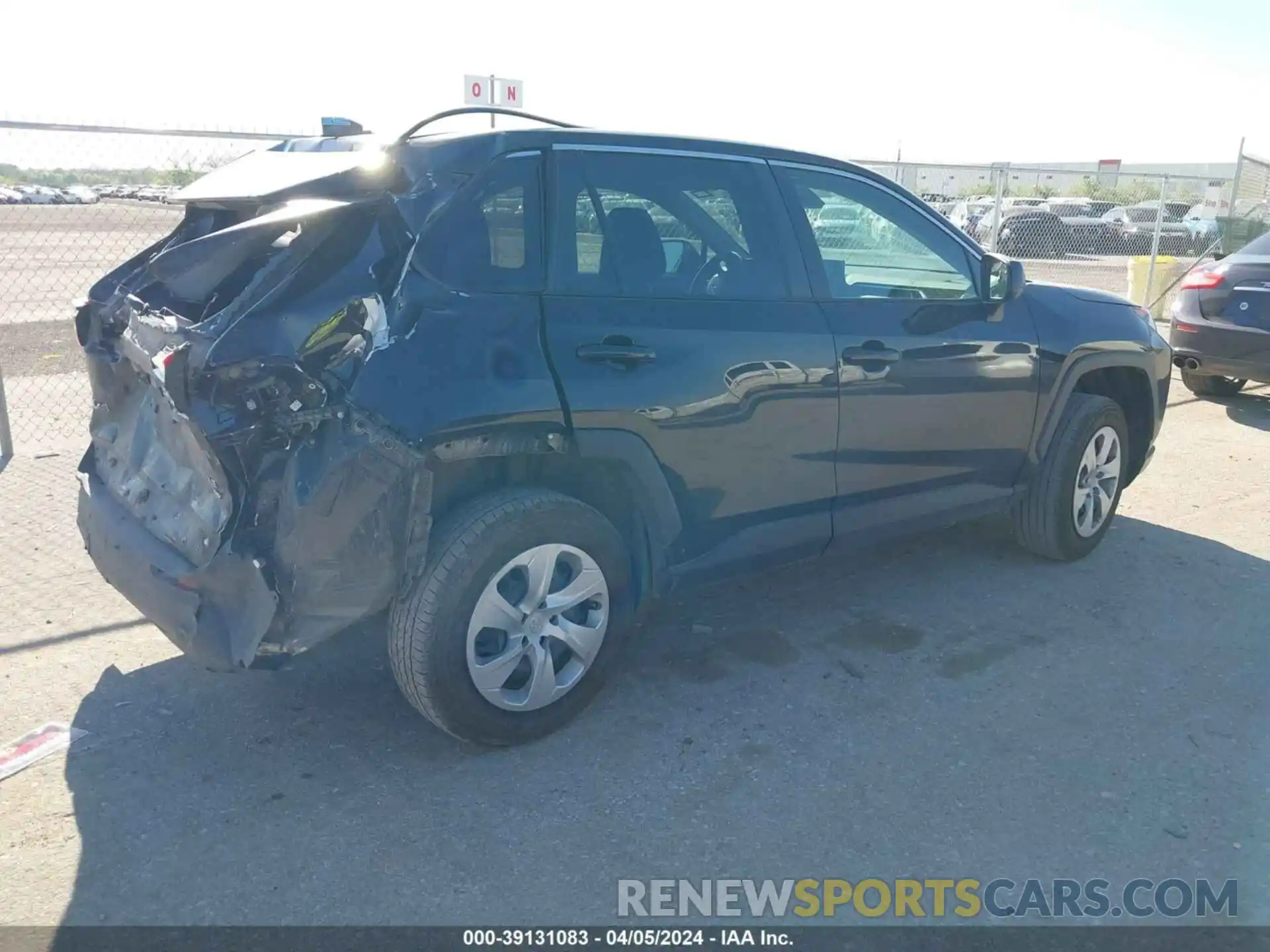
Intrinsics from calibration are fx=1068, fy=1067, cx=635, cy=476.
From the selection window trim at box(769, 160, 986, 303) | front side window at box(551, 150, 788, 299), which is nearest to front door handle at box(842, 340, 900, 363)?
window trim at box(769, 160, 986, 303)

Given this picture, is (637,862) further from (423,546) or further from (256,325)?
(256,325)

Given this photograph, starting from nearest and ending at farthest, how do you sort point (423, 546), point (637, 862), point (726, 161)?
point (637, 862)
point (423, 546)
point (726, 161)

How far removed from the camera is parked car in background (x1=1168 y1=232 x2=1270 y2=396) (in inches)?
327

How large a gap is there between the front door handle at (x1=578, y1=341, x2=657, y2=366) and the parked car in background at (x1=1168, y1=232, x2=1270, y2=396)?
678cm

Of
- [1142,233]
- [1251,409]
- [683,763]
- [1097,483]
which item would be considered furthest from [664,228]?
[1142,233]

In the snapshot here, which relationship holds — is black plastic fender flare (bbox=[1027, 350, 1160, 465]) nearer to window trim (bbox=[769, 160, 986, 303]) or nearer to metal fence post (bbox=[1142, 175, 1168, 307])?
window trim (bbox=[769, 160, 986, 303])

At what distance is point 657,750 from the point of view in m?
3.49

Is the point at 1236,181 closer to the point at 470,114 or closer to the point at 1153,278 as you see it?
the point at 1153,278

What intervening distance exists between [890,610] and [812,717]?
109cm

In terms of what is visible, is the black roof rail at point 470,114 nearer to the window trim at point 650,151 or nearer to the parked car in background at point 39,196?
the window trim at point 650,151

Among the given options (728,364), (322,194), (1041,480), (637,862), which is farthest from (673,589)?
(1041,480)

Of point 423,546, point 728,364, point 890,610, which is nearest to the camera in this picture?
point 423,546

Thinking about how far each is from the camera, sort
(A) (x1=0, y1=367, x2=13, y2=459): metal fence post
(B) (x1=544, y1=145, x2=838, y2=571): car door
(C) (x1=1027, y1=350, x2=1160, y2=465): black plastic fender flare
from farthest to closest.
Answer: (A) (x1=0, y1=367, x2=13, y2=459): metal fence post
(C) (x1=1027, y1=350, x2=1160, y2=465): black plastic fender flare
(B) (x1=544, y1=145, x2=838, y2=571): car door

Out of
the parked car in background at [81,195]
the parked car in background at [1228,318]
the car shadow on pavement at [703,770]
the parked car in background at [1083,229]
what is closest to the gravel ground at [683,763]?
the car shadow on pavement at [703,770]
